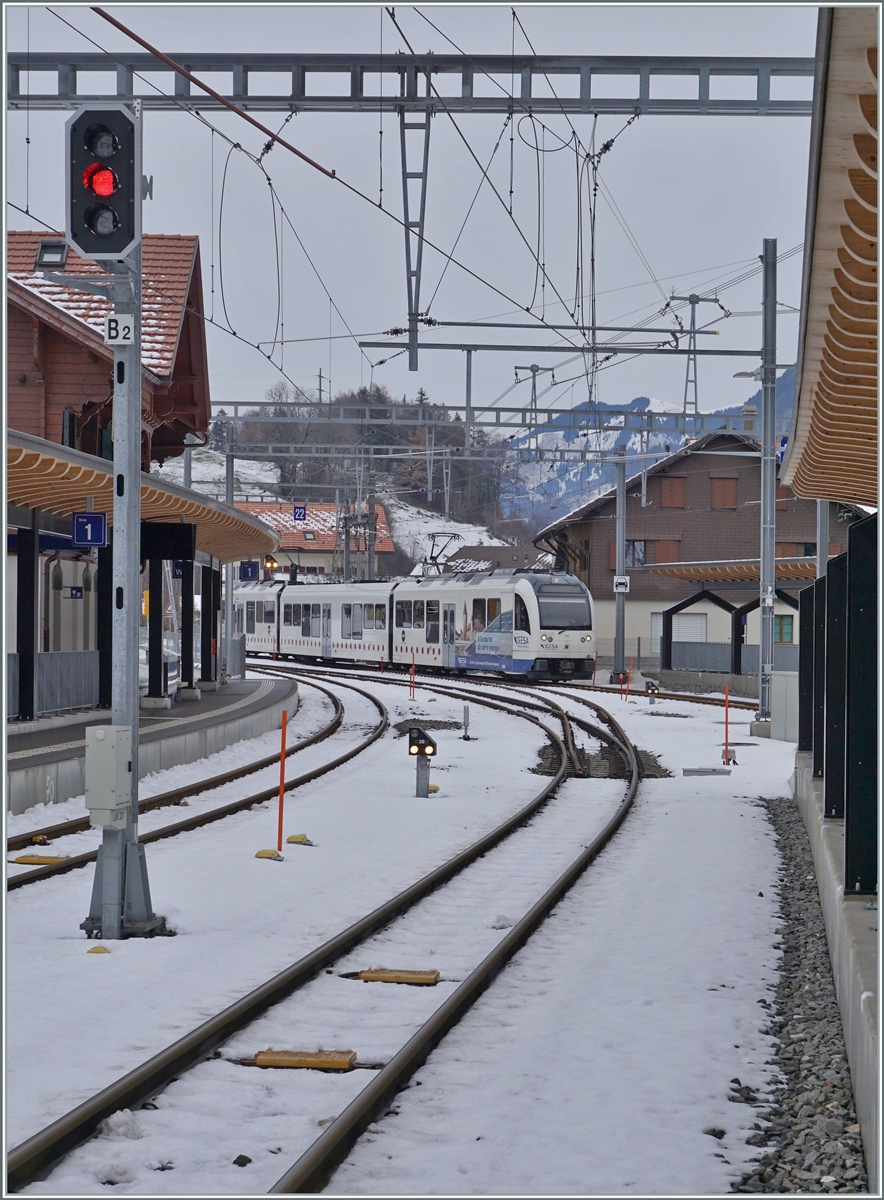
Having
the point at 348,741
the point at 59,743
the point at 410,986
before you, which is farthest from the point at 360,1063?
the point at 348,741

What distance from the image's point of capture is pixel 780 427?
42.1 metres

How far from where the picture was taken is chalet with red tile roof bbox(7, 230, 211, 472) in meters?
21.6

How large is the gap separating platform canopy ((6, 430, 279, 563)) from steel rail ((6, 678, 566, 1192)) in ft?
19.5

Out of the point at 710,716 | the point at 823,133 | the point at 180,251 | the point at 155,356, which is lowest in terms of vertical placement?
the point at 710,716

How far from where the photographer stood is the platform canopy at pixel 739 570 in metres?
34.0

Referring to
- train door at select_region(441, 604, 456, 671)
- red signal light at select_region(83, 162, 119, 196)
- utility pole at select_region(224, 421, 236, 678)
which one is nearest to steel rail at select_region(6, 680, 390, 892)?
red signal light at select_region(83, 162, 119, 196)

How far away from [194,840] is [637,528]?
4506 cm

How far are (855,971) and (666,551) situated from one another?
51.3 meters

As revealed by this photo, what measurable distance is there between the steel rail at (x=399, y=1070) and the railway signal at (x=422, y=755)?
5.22 meters

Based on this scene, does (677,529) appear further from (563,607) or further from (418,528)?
(418,528)

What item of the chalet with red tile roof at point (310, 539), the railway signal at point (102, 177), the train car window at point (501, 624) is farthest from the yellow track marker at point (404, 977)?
the chalet with red tile roof at point (310, 539)

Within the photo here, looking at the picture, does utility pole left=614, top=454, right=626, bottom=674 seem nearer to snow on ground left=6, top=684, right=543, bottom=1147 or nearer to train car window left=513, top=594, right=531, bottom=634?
train car window left=513, top=594, right=531, bottom=634

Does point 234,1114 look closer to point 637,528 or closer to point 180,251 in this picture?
point 180,251

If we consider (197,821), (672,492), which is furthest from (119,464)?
(672,492)
